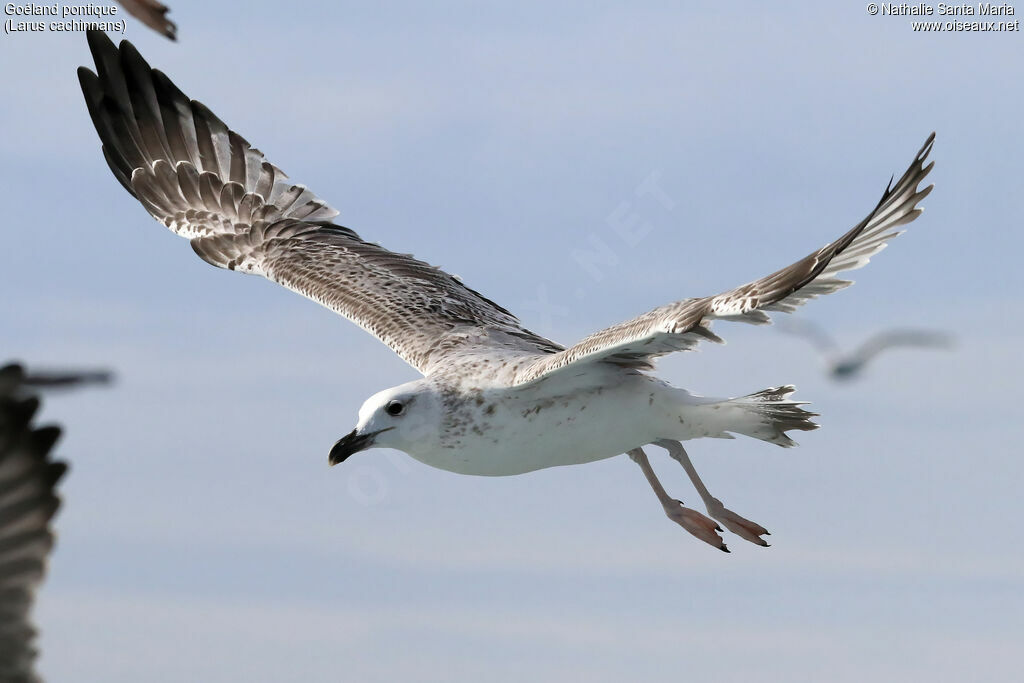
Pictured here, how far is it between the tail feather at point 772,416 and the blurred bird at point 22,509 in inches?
269

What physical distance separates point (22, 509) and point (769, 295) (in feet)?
16.2

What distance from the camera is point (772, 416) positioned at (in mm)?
12367

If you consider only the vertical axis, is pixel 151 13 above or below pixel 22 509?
above

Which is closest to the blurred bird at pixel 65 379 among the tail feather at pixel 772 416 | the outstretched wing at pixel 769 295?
the outstretched wing at pixel 769 295

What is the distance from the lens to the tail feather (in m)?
12.1

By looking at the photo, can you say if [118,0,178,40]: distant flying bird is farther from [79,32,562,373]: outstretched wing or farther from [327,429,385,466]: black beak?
[79,32,562,373]: outstretched wing

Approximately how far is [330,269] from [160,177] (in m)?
3.25

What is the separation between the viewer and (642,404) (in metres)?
11.9

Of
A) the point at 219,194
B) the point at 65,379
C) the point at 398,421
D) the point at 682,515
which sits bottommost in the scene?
the point at 65,379

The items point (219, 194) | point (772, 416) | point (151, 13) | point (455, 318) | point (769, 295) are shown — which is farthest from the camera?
point (219, 194)

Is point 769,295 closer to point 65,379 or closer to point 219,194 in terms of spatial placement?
point 65,379

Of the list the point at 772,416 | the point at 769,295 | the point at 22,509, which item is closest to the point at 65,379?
the point at 22,509

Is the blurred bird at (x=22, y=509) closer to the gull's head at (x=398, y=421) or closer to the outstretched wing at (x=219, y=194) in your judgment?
the gull's head at (x=398, y=421)

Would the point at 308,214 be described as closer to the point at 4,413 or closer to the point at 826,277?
the point at 826,277
